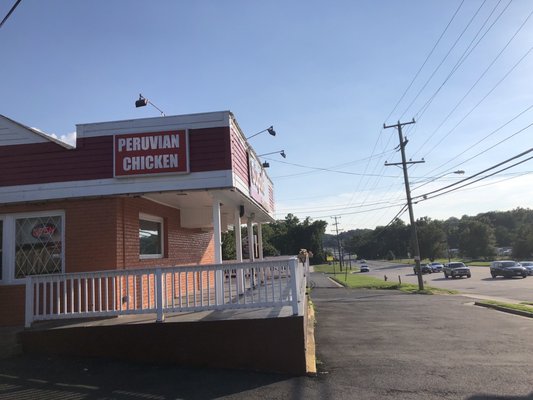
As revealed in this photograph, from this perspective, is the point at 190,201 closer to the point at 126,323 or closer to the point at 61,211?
the point at 61,211

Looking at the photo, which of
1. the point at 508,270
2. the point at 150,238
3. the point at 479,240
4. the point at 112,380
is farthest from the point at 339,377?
the point at 479,240

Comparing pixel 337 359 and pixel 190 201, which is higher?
pixel 190 201

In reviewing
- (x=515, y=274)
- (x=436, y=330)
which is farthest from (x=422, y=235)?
(x=436, y=330)

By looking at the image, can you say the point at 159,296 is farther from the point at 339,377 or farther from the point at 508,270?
the point at 508,270

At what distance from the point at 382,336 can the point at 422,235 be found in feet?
371

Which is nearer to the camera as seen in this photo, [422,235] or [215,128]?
[215,128]

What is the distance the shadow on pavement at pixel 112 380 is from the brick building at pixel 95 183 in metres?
2.37

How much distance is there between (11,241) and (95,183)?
2371mm

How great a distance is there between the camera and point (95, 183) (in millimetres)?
9438

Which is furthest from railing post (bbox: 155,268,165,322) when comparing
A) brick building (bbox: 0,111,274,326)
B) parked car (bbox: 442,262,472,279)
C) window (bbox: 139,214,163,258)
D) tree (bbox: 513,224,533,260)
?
tree (bbox: 513,224,533,260)

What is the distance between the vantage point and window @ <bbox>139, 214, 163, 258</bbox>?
1142 cm

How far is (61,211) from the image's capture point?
9805 mm

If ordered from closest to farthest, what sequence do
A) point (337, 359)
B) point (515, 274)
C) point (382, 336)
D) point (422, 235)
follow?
1. point (337, 359)
2. point (382, 336)
3. point (515, 274)
4. point (422, 235)

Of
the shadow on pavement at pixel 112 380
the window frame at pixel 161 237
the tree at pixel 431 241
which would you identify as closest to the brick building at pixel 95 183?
the window frame at pixel 161 237
